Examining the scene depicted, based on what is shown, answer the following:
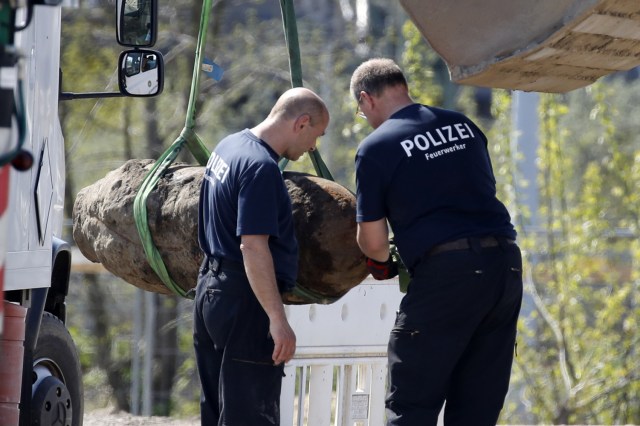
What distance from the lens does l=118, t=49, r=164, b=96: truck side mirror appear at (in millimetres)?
4996

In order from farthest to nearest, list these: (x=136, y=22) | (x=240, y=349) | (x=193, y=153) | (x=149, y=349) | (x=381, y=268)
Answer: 1. (x=149, y=349)
2. (x=193, y=153)
3. (x=136, y=22)
4. (x=381, y=268)
5. (x=240, y=349)

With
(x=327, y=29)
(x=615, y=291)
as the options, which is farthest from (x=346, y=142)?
(x=615, y=291)

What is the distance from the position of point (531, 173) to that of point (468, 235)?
21.0ft

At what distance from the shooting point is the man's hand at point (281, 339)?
172 inches

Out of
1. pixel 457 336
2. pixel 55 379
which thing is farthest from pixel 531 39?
pixel 55 379

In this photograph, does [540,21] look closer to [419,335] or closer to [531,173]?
[419,335]

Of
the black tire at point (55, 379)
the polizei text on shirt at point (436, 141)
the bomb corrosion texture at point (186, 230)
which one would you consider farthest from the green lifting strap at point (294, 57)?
the black tire at point (55, 379)

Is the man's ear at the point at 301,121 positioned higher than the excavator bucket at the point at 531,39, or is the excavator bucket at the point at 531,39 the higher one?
the excavator bucket at the point at 531,39

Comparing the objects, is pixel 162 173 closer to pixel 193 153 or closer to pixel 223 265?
pixel 193 153

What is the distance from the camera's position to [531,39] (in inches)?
187

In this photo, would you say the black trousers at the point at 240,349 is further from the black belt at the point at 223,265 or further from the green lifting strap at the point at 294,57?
the green lifting strap at the point at 294,57

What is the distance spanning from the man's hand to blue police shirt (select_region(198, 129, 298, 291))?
0.76 ft

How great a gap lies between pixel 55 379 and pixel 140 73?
1.40 meters

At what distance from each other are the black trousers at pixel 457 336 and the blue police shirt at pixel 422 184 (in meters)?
0.11
